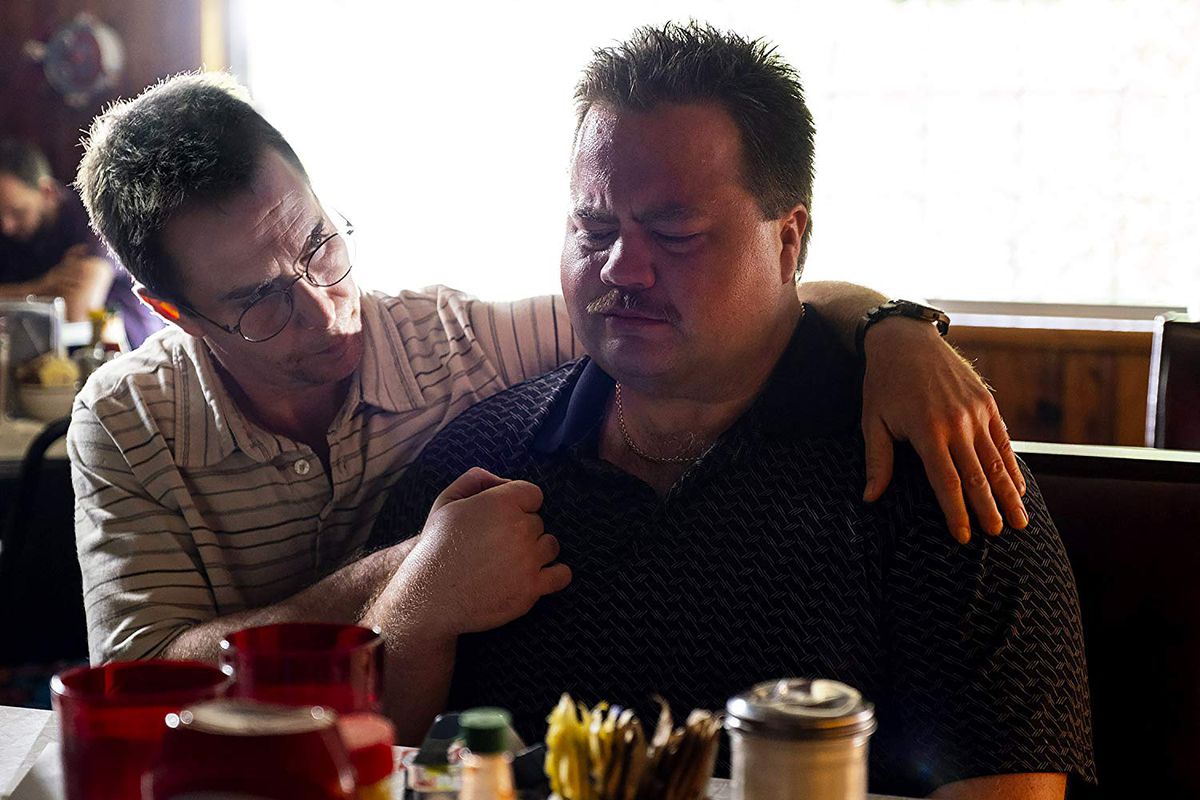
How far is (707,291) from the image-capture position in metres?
1.48

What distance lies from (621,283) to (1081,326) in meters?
2.95

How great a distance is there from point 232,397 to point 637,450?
58cm

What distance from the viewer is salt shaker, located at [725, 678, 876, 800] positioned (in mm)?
810

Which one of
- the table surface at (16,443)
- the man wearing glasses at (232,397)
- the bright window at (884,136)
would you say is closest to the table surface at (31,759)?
the man wearing glasses at (232,397)

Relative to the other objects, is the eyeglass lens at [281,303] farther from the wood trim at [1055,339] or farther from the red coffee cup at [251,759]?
the wood trim at [1055,339]

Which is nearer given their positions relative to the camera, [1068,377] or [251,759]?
[251,759]

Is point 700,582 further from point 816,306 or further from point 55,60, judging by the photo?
point 55,60

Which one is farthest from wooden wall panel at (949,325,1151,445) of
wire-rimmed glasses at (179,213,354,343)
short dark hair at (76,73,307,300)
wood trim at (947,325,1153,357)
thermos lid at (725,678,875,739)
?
thermos lid at (725,678,875,739)

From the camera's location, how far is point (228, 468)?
177 cm

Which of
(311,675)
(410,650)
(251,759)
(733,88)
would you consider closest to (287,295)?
(410,650)

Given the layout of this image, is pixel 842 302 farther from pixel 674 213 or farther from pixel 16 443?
pixel 16 443

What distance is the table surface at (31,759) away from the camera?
1058mm

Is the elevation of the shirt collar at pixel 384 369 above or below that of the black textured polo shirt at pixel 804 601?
above

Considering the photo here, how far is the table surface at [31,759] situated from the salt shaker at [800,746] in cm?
27
